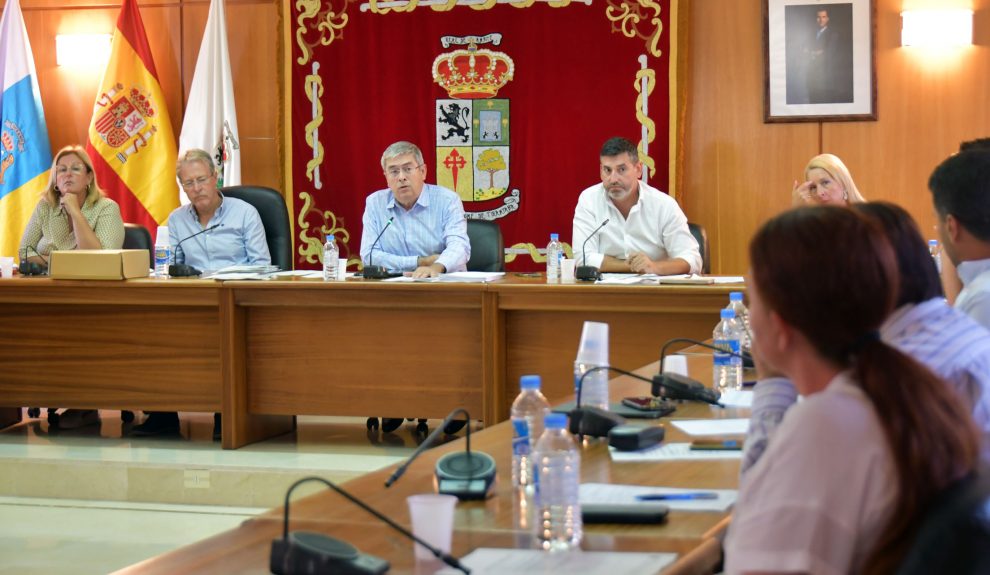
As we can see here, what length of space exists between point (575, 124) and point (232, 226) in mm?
1974

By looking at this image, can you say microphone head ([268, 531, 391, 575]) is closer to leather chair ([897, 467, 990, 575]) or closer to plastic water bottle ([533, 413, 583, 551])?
plastic water bottle ([533, 413, 583, 551])

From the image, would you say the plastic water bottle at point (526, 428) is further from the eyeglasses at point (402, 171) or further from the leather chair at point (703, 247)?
the eyeglasses at point (402, 171)

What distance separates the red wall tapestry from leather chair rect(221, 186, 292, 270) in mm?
1242

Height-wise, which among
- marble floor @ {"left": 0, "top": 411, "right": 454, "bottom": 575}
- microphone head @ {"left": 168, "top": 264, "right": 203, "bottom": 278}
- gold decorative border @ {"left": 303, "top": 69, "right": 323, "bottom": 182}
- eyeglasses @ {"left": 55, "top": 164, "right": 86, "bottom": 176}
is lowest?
marble floor @ {"left": 0, "top": 411, "right": 454, "bottom": 575}

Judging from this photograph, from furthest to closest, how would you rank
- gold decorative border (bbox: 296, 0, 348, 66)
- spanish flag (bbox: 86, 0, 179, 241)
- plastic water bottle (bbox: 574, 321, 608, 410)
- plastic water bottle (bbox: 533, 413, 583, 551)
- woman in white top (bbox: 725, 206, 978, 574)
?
1. spanish flag (bbox: 86, 0, 179, 241)
2. gold decorative border (bbox: 296, 0, 348, 66)
3. plastic water bottle (bbox: 574, 321, 608, 410)
4. plastic water bottle (bbox: 533, 413, 583, 551)
5. woman in white top (bbox: 725, 206, 978, 574)

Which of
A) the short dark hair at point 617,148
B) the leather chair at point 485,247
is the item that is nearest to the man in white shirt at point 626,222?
the short dark hair at point 617,148

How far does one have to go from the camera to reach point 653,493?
72.2 inches

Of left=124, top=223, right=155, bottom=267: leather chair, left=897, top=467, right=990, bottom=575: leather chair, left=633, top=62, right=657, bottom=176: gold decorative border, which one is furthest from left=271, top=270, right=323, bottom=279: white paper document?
left=897, top=467, right=990, bottom=575: leather chair

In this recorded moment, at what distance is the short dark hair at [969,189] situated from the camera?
91.7 inches

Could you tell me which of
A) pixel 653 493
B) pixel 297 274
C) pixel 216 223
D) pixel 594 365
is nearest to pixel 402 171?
pixel 297 274

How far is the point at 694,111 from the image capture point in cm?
641

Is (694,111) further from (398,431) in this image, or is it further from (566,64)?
(398,431)

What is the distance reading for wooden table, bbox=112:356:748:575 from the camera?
5.07 feet

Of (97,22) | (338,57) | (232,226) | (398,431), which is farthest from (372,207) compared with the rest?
(97,22)
